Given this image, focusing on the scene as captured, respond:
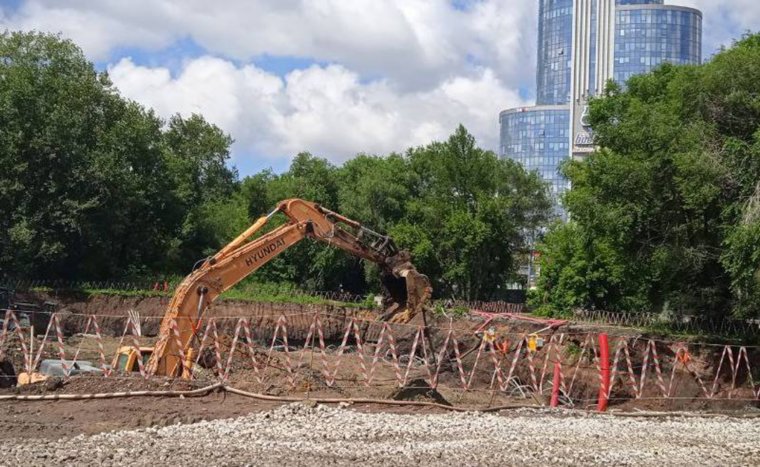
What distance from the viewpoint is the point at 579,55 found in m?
163

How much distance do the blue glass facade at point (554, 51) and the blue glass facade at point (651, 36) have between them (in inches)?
411

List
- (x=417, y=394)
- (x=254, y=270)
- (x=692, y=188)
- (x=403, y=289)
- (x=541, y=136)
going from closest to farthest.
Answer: (x=417, y=394) → (x=254, y=270) → (x=403, y=289) → (x=692, y=188) → (x=541, y=136)

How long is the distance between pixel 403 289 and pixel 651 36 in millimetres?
145688

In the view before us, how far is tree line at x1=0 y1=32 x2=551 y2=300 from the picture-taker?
4341 cm

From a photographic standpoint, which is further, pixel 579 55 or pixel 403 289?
pixel 579 55

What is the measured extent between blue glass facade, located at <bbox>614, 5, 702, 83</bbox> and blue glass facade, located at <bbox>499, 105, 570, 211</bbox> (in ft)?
45.3

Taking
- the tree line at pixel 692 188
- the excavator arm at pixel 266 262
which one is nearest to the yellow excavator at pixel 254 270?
the excavator arm at pixel 266 262

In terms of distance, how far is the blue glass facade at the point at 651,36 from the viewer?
153875 millimetres

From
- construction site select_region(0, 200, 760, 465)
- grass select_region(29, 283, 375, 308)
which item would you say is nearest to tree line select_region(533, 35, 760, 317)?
construction site select_region(0, 200, 760, 465)

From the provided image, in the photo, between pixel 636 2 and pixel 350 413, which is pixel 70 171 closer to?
pixel 350 413

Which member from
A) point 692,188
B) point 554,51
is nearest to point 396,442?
point 692,188

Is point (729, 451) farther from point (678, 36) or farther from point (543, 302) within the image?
point (678, 36)

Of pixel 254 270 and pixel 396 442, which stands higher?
pixel 254 270

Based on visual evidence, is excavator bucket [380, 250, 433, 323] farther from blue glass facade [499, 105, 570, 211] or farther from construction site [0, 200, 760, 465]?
blue glass facade [499, 105, 570, 211]
